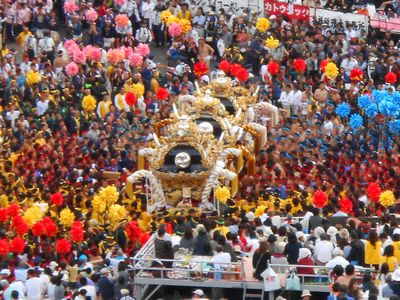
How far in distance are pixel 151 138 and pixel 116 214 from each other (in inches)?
226

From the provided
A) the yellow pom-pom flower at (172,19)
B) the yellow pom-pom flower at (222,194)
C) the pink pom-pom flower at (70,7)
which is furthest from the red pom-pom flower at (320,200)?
the pink pom-pom flower at (70,7)

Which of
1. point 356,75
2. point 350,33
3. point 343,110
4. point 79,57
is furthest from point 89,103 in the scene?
point 350,33

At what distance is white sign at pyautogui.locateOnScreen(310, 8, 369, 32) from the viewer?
155 feet

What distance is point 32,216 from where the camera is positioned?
3231cm

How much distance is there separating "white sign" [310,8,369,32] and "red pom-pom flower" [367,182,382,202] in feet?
42.5

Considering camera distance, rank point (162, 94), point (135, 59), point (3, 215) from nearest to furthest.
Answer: point (3, 215) → point (162, 94) → point (135, 59)

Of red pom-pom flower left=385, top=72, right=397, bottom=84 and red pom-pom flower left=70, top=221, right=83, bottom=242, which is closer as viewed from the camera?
red pom-pom flower left=70, top=221, right=83, bottom=242

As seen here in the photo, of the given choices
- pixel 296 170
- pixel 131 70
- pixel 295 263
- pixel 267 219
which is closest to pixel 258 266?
pixel 295 263

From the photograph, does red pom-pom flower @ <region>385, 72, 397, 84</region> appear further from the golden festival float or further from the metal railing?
the metal railing

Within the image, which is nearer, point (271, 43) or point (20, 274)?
point (20, 274)

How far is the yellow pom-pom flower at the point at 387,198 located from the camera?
34.0 m

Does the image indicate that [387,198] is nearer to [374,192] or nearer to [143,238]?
[374,192]

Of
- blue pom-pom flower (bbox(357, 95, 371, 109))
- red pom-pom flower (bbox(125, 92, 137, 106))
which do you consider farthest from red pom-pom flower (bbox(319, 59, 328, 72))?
red pom-pom flower (bbox(125, 92, 137, 106))

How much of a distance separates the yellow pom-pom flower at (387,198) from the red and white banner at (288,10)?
13665 mm
